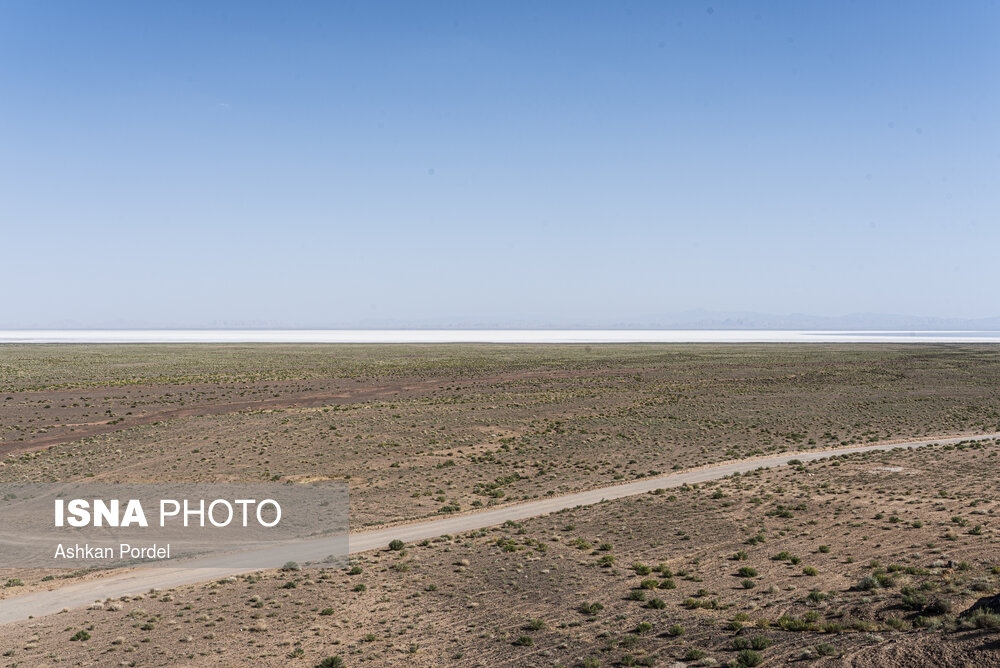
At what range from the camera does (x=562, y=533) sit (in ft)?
87.6

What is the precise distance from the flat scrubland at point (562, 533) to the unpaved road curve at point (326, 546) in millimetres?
1158

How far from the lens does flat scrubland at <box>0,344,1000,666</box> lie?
16250 millimetres

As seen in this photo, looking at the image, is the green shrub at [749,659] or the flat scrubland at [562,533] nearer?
the green shrub at [749,659]

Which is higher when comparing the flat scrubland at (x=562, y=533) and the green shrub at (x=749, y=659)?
the green shrub at (x=749, y=659)

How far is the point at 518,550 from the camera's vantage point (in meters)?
24.5

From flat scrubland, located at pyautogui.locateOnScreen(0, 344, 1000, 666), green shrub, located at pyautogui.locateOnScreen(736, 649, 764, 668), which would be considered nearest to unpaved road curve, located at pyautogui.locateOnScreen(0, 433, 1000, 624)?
flat scrubland, located at pyautogui.locateOnScreen(0, 344, 1000, 666)

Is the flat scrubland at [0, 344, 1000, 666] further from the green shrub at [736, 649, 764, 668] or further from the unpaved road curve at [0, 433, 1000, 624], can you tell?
the unpaved road curve at [0, 433, 1000, 624]

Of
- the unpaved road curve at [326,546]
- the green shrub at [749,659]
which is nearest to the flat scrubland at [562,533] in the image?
the green shrub at [749,659]

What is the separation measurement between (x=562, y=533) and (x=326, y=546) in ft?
31.8

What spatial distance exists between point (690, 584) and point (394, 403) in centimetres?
4977

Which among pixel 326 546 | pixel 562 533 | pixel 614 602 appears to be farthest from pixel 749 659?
pixel 326 546

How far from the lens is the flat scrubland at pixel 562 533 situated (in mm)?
16250

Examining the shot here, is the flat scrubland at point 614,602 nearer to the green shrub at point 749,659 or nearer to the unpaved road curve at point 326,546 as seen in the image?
the green shrub at point 749,659

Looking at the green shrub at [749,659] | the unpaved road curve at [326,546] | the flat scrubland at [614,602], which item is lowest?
the unpaved road curve at [326,546]
